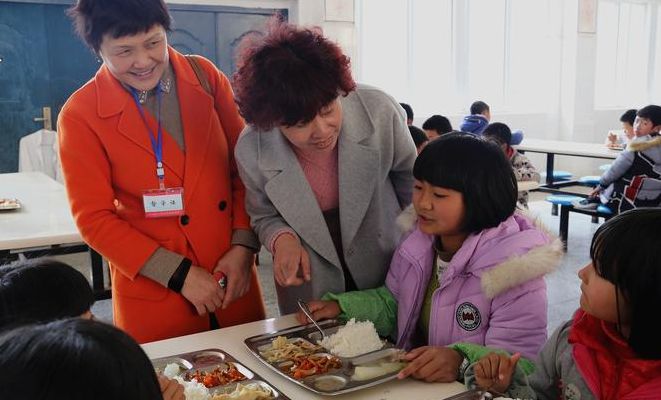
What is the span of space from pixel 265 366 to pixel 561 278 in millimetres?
3611

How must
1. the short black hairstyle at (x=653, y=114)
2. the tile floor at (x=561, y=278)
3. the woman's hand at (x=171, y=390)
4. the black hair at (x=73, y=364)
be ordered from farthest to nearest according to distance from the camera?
the short black hairstyle at (x=653, y=114) < the tile floor at (x=561, y=278) < the woman's hand at (x=171, y=390) < the black hair at (x=73, y=364)

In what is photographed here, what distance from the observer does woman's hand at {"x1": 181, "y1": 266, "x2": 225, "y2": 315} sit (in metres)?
1.56

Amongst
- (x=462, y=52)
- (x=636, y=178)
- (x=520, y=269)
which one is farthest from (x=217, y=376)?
(x=462, y=52)

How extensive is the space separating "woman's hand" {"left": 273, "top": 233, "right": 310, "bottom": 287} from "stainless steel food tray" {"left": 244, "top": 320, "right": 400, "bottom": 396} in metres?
0.12

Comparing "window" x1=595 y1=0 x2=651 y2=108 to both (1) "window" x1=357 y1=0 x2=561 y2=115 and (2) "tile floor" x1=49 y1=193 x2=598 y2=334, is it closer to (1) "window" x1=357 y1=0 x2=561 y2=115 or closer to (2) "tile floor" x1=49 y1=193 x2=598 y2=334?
(1) "window" x1=357 y1=0 x2=561 y2=115

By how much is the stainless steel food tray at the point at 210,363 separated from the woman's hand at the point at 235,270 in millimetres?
230

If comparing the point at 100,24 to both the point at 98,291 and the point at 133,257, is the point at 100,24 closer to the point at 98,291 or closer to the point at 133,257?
the point at 133,257

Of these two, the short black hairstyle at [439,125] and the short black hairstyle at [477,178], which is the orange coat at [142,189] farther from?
the short black hairstyle at [439,125]

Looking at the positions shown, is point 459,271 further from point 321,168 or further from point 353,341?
point 321,168

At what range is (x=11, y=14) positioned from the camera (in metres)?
5.68

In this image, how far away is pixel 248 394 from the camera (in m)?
1.18

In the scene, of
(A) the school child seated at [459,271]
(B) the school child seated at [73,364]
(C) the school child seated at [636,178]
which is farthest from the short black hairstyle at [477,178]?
(C) the school child seated at [636,178]

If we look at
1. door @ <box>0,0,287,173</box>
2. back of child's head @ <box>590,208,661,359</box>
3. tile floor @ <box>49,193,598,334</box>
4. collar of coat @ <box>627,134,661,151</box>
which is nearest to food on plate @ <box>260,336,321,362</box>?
back of child's head @ <box>590,208,661,359</box>

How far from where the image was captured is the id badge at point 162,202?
1556mm
